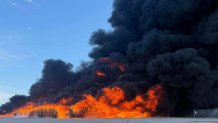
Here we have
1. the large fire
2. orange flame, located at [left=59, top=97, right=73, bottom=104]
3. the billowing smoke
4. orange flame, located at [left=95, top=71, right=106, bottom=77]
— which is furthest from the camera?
orange flame, located at [left=95, top=71, right=106, bottom=77]

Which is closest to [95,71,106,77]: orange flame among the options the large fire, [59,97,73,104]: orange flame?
[59,97,73,104]: orange flame

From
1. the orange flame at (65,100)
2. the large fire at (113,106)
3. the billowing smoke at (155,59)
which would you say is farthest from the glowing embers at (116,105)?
the orange flame at (65,100)

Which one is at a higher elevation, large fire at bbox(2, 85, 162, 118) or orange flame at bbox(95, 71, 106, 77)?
orange flame at bbox(95, 71, 106, 77)

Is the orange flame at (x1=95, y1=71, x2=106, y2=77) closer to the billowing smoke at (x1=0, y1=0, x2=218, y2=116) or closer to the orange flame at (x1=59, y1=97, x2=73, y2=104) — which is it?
the billowing smoke at (x1=0, y1=0, x2=218, y2=116)

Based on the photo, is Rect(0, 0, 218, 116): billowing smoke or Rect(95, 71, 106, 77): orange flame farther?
Rect(95, 71, 106, 77): orange flame

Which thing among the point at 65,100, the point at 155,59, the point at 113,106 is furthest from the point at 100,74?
the point at 155,59

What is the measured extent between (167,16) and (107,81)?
404 inches

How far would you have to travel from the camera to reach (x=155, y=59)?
39406mm

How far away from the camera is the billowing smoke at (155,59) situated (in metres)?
38.0

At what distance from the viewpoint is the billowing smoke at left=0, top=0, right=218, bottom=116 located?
3797cm

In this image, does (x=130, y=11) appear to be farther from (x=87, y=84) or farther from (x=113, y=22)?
(x=87, y=84)

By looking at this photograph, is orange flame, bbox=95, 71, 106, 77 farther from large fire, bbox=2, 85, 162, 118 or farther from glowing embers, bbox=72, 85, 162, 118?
glowing embers, bbox=72, 85, 162, 118

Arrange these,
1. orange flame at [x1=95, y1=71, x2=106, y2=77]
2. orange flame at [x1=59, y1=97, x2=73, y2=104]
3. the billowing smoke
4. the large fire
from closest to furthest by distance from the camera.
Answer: the billowing smoke → the large fire → orange flame at [x1=59, y1=97, x2=73, y2=104] → orange flame at [x1=95, y1=71, x2=106, y2=77]

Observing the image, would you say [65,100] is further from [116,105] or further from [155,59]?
[155,59]
